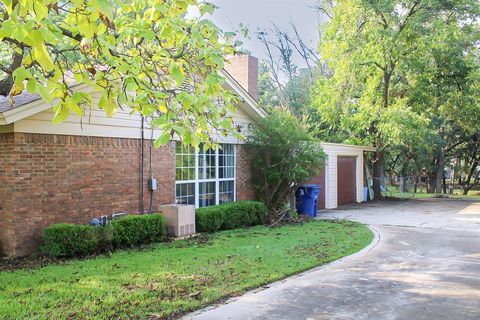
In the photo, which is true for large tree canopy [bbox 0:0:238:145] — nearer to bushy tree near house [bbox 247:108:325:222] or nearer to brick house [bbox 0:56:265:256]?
brick house [bbox 0:56:265:256]

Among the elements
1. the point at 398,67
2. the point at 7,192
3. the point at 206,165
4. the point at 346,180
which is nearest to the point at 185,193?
the point at 206,165

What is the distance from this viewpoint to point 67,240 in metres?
8.21

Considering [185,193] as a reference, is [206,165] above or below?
above

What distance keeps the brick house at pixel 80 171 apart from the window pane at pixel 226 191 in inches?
9.5

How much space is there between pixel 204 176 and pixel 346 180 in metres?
10.0

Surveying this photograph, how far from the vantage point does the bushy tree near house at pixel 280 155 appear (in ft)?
45.6

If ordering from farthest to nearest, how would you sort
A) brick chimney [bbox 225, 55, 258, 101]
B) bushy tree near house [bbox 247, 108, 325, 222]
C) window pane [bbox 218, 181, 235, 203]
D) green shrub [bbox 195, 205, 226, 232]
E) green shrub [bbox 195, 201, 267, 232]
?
brick chimney [bbox 225, 55, 258, 101]
bushy tree near house [bbox 247, 108, 325, 222]
window pane [bbox 218, 181, 235, 203]
green shrub [bbox 195, 201, 267, 232]
green shrub [bbox 195, 205, 226, 232]

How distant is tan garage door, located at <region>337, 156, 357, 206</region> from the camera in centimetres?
2014

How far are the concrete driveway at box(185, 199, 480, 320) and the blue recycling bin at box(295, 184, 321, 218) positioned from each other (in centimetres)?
424

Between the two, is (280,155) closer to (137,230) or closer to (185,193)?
(185,193)

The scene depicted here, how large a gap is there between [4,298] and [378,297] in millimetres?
5021

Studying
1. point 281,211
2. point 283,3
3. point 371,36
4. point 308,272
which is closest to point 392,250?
point 308,272

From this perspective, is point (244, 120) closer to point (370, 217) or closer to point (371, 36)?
point (370, 217)

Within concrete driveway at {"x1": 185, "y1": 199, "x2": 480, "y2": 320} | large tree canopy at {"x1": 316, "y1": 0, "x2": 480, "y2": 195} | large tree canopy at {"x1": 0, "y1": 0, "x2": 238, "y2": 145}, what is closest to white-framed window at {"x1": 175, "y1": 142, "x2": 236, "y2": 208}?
concrete driveway at {"x1": 185, "y1": 199, "x2": 480, "y2": 320}
